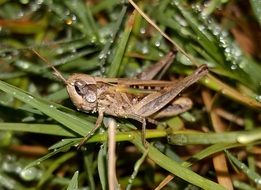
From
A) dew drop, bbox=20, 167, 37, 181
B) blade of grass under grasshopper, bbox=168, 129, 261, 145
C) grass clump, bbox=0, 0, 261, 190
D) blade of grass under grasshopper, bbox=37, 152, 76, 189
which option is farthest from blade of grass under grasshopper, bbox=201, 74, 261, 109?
dew drop, bbox=20, 167, 37, 181

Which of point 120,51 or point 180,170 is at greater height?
point 120,51

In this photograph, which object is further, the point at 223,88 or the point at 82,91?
the point at 223,88

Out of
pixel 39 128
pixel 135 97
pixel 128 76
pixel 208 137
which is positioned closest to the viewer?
pixel 208 137

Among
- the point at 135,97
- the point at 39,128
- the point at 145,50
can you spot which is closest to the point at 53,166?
the point at 39,128

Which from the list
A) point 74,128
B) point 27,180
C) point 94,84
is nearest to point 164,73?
point 94,84

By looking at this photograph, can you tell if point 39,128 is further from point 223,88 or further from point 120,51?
point 223,88

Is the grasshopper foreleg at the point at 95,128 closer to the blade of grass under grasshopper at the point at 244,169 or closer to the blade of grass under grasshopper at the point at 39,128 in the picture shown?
the blade of grass under grasshopper at the point at 39,128

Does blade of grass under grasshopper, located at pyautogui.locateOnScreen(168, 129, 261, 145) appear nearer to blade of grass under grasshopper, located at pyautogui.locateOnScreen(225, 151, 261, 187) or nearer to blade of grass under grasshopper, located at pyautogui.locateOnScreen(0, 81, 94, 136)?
blade of grass under grasshopper, located at pyautogui.locateOnScreen(225, 151, 261, 187)
